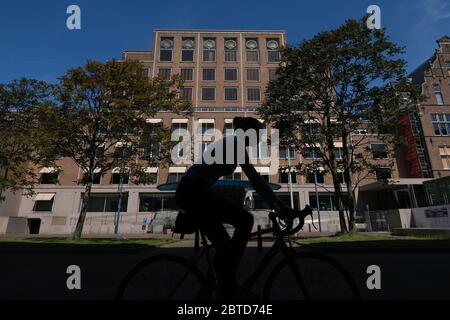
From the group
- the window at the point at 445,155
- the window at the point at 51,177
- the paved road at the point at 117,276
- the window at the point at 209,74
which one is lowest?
the paved road at the point at 117,276

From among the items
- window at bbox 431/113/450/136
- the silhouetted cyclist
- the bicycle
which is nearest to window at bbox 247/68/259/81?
window at bbox 431/113/450/136

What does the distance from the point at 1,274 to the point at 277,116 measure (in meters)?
16.3

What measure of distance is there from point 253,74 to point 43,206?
35.7 metres

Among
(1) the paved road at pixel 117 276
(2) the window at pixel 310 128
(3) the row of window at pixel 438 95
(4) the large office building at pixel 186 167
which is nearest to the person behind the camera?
(1) the paved road at pixel 117 276

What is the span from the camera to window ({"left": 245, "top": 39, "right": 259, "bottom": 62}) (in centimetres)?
5281

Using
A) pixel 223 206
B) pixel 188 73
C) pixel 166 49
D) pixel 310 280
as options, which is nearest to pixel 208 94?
pixel 188 73

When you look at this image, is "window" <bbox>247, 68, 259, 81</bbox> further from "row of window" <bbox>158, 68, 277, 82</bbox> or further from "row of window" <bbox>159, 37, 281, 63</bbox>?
"row of window" <bbox>159, 37, 281, 63</bbox>

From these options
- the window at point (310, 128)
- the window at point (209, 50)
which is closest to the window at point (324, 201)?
the window at point (310, 128)

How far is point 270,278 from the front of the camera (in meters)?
3.02

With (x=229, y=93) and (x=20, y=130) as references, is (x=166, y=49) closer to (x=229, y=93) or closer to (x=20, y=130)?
(x=229, y=93)

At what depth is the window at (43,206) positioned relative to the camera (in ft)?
128

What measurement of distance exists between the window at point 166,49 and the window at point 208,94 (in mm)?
8383

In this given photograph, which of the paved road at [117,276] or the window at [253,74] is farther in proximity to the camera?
the window at [253,74]

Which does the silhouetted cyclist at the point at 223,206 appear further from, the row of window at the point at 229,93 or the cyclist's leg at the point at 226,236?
the row of window at the point at 229,93
